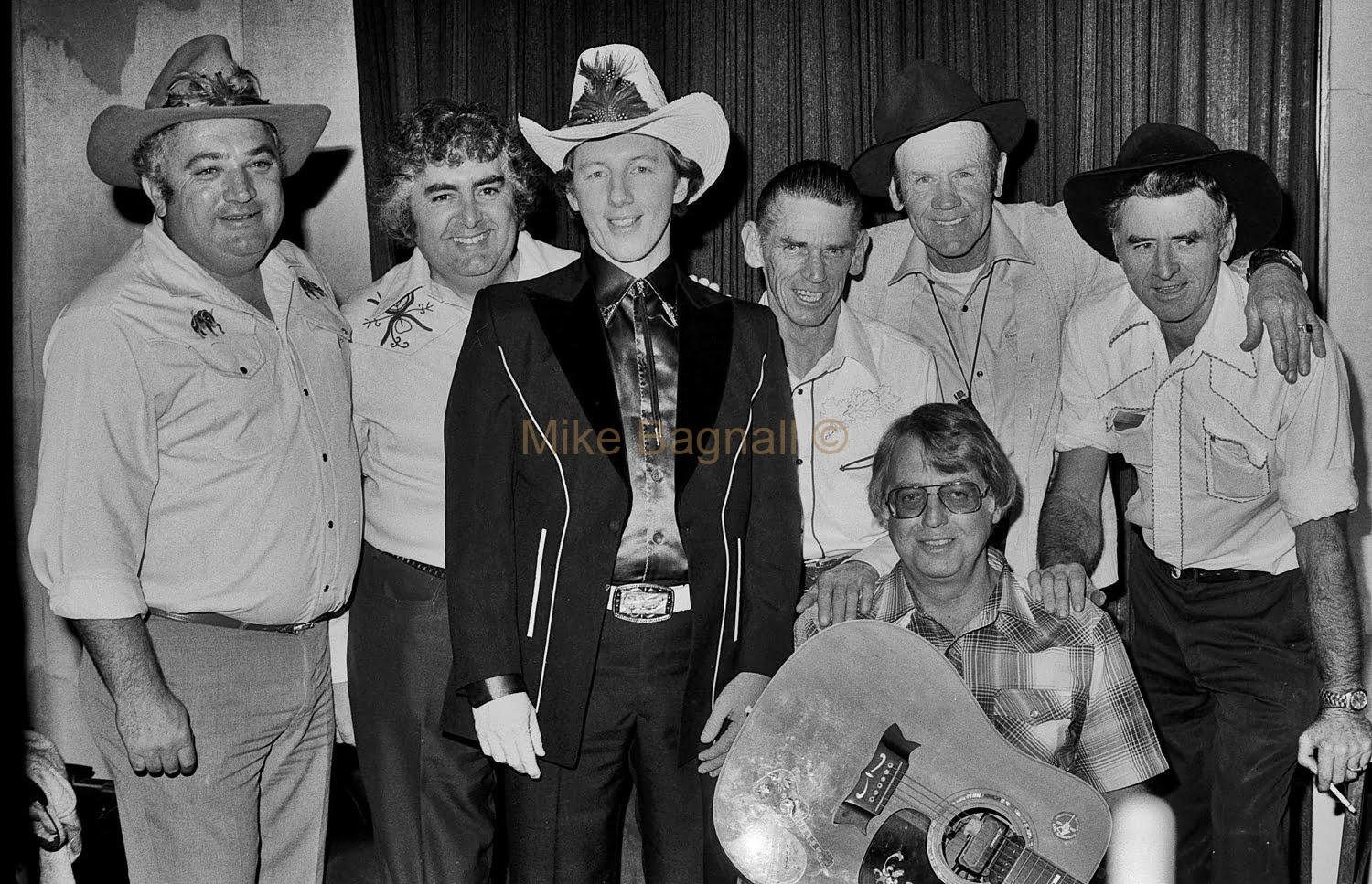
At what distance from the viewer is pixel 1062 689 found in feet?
8.18

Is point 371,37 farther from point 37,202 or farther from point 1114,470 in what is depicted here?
point 1114,470

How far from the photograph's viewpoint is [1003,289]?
325 cm

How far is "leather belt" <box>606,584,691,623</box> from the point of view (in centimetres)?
242

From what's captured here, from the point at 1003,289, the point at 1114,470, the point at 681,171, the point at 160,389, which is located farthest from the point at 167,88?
the point at 1114,470

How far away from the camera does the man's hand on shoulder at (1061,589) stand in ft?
8.39

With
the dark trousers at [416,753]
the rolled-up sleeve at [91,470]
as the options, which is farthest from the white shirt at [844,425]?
the rolled-up sleeve at [91,470]

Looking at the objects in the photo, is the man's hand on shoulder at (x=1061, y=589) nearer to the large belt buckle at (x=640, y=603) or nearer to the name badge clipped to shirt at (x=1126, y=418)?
the name badge clipped to shirt at (x=1126, y=418)

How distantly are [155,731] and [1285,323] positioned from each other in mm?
2500

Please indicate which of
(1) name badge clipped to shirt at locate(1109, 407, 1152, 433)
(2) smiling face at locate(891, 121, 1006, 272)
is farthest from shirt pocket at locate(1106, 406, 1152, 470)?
(2) smiling face at locate(891, 121, 1006, 272)

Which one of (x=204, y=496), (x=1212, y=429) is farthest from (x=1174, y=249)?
(x=204, y=496)

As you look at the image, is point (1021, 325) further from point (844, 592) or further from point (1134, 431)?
point (844, 592)

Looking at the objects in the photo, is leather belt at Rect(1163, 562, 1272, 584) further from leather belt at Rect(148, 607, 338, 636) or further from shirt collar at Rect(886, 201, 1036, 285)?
leather belt at Rect(148, 607, 338, 636)

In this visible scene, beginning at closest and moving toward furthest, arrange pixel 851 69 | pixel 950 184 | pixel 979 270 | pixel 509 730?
pixel 509 730 → pixel 950 184 → pixel 979 270 → pixel 851 69

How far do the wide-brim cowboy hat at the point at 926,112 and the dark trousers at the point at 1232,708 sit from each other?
1.18m
